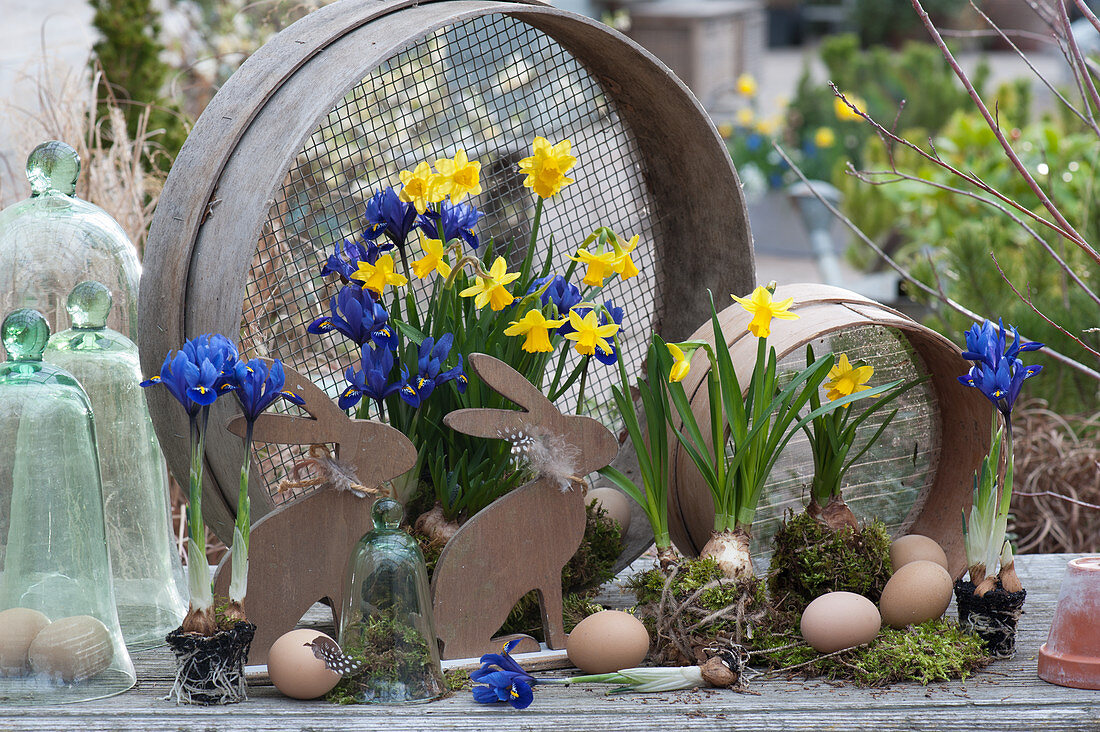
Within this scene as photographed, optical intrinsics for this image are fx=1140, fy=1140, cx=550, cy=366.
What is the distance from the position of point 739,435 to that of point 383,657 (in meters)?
0.46

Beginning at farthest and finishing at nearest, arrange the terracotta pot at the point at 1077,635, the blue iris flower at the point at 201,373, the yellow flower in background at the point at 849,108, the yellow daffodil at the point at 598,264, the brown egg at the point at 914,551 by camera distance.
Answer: the yellow flower in background at the point at 849,108 → the brown egg at the point at 914,551 → the yellow daffodil at the point at 598,264 → the terracotta pot at the point at 1077,635 → the blue iris flower at the point at 201,373

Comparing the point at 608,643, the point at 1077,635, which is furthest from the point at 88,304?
the point at 1077,635

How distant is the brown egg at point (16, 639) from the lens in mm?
1130

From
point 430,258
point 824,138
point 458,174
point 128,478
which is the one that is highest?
point 824,138

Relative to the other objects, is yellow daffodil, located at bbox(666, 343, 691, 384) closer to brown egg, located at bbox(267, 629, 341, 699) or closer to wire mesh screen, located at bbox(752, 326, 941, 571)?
wire mesh screen, located at bbox(752, 326, 941, 571)

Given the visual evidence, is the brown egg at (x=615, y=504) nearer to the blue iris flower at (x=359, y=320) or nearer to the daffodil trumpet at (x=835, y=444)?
the daffodil trumpet at (x=835, y=444)

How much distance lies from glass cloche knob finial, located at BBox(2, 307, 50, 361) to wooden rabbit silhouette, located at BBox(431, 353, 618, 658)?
0.42 metres

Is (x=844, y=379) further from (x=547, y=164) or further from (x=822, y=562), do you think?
(x=547, y=164)

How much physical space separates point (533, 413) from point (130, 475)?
1.66 feet

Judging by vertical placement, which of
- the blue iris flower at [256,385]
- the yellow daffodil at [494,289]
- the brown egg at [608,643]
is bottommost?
the brown egg at [608,643]

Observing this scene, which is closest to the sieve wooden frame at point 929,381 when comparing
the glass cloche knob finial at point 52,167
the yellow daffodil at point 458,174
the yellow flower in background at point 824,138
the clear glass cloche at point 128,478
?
the yellow daffodil at point 458,174

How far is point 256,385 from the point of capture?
3.56 feet

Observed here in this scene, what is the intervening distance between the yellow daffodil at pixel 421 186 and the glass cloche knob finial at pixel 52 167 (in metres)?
0.40

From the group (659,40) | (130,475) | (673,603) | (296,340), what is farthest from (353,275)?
(659,40)
